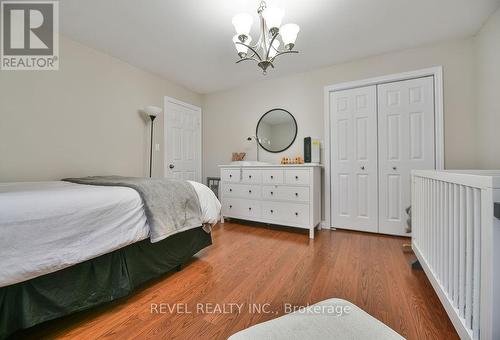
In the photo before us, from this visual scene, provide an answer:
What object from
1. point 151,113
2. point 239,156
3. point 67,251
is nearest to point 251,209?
point 239,156

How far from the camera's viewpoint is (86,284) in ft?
4.09

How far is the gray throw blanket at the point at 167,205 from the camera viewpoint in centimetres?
147

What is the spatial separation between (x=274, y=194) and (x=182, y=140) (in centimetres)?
191

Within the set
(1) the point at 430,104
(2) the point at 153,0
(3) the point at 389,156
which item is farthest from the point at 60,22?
(1) the point at 430,104

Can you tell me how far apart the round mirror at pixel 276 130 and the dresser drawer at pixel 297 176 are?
2.18 ft

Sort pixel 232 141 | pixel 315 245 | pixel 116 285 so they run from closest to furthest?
pixel 116 285, pixel 315 245, pixel 232 141

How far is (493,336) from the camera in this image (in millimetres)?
762

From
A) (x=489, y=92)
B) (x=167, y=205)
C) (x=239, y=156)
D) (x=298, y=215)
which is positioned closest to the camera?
(x=167, y=205)

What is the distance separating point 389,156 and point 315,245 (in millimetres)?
1456

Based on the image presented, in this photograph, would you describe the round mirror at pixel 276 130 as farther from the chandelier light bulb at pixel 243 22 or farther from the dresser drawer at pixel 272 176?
the chandelier light bulb at pixel 243 22

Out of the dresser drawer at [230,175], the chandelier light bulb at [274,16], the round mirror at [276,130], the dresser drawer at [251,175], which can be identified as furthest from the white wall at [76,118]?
the chandelier light bulb at [274,16]

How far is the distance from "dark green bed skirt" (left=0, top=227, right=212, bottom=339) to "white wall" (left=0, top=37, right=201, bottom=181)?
5.02ft

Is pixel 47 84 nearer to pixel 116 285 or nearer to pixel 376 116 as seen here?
pixel 116 285
